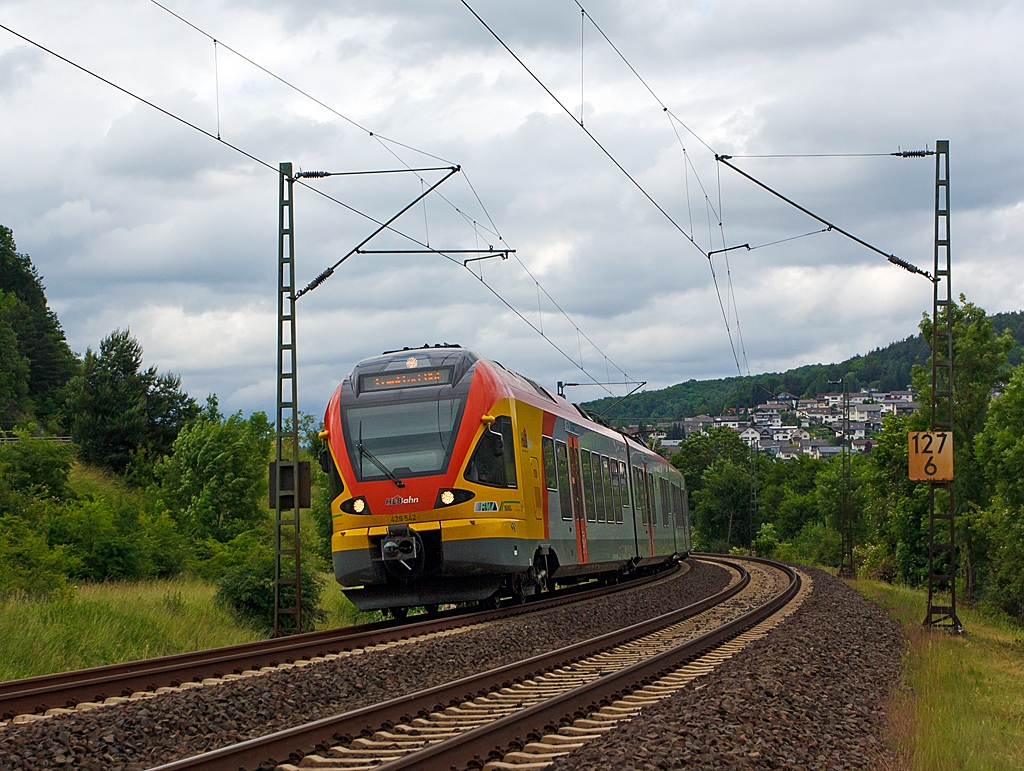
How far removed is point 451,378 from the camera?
1641 centimetres

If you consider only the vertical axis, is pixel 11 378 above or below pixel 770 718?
above

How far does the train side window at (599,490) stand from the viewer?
865 inches

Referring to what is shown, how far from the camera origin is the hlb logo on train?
15.8 meters

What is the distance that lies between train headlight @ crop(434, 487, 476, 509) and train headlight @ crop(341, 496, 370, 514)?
42.0 inches

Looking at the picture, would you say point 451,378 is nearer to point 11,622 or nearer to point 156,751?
point 11,622

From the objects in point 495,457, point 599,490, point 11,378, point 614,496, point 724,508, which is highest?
point 11,378

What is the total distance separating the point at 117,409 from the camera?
6056 centimetres

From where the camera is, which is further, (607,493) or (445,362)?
(607,493)

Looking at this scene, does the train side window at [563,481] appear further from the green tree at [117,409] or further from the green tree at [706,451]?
the green tree at [706,451]

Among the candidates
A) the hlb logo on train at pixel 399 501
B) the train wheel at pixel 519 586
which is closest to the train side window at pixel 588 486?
the train wheel at pixel 519 586

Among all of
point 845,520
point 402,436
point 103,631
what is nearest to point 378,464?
point 402,436

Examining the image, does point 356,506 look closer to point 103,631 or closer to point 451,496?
point 451,496

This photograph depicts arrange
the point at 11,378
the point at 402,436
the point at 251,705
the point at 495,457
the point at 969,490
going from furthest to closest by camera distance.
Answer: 1. the point at 11,378
2. the point at 969,490
3. the point at 402,436
4. the point at 495,457
5. the point at 251,705

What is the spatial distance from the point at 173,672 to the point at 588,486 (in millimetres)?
12212
